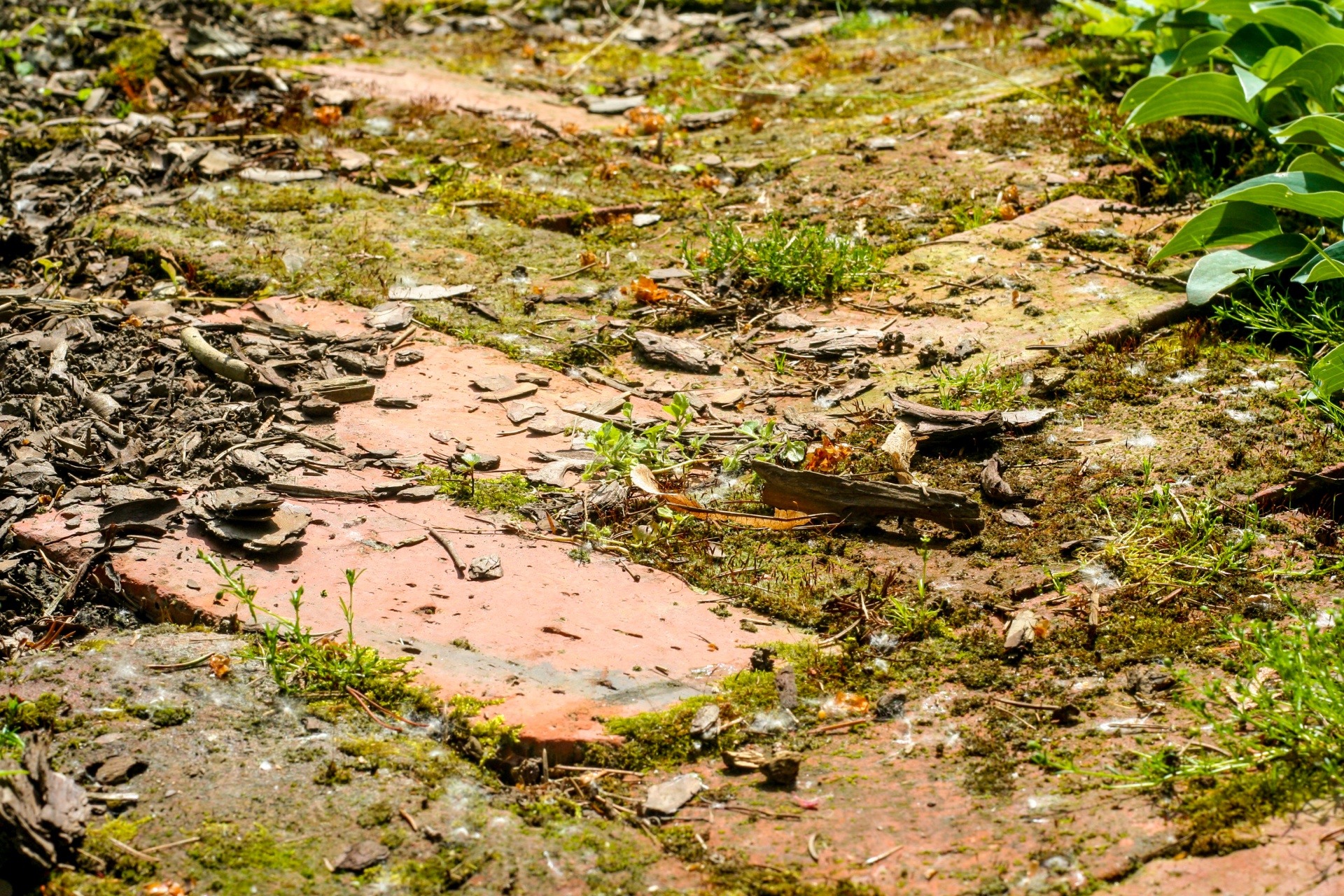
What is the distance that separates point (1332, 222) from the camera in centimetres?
410

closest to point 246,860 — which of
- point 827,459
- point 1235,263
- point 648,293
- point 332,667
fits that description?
point 332,667

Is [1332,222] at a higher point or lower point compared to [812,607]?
higher

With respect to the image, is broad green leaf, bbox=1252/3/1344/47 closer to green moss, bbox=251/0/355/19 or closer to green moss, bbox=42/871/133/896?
green moss, bbox=42/871/133/896

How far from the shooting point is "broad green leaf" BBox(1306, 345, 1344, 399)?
3.28m

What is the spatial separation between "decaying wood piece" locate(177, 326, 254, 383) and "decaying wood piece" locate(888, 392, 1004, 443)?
212cm

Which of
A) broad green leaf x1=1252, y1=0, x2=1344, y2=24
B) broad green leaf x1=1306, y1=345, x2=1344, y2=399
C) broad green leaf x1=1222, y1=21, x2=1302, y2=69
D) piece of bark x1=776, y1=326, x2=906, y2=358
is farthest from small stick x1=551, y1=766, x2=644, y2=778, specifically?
broad green leaf x1=1222, y1=21, x2=1302, y2=69

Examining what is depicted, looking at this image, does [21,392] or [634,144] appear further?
[634,144]

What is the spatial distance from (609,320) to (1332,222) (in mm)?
2619

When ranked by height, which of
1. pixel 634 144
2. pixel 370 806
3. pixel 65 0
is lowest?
pixel 370 806

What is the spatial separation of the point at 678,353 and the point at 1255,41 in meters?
2.88

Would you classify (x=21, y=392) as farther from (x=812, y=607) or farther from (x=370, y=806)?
(x=812, y=607)

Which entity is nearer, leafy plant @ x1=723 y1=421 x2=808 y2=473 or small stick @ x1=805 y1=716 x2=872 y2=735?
small stick @ x1=805 y1=716 x2=872 y2=735

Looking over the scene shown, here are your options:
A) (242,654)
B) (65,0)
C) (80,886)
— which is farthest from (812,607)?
(65,0)

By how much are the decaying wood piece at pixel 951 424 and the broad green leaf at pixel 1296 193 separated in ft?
3.93
